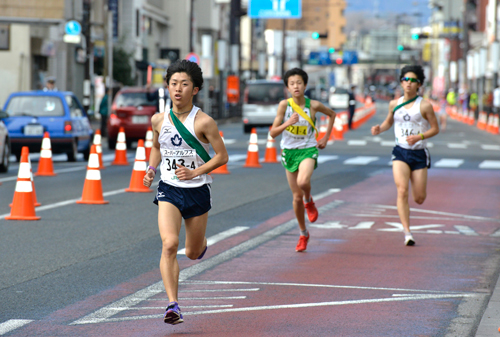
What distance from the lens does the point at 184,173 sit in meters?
6.21

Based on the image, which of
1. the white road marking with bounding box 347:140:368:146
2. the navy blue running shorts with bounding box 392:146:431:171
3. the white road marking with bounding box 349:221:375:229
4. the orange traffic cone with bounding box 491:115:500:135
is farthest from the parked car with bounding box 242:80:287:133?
the navy blue running shorts with bounding box 392:146:431:171

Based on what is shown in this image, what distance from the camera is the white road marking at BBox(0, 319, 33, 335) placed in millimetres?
6048

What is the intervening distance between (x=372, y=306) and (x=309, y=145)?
3.22 meters

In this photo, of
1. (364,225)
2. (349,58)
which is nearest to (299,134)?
(364,225)

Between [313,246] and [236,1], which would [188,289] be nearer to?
[313,246]

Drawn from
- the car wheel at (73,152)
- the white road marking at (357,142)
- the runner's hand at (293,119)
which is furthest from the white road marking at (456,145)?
the runner's hand at (293,119)

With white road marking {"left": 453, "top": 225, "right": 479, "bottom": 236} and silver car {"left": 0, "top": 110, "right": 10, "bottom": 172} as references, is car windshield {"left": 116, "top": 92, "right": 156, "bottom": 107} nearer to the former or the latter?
silver car {"left": 0, "top": 110, "right": 10, "bottom": 172}

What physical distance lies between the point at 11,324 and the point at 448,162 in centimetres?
1949

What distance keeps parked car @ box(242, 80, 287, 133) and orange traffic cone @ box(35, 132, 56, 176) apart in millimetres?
21063

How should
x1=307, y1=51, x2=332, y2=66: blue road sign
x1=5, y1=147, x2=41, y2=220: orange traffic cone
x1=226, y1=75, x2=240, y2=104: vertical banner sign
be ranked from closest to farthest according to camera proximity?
x1=5, y1=147, x2=41, y2=220: orange traffic cone, x1=226, y1=75, x2=240, y2=104: vertical banner sign, x1=307, y1=51, x2=332, y2=66: blue road sign

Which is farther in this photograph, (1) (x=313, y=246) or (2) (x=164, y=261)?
(1) (x=313, y=246)

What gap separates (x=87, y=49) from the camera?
104ft

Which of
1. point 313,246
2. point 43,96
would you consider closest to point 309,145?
point 313,246

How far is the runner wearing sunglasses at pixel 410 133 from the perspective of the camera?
1035cm
